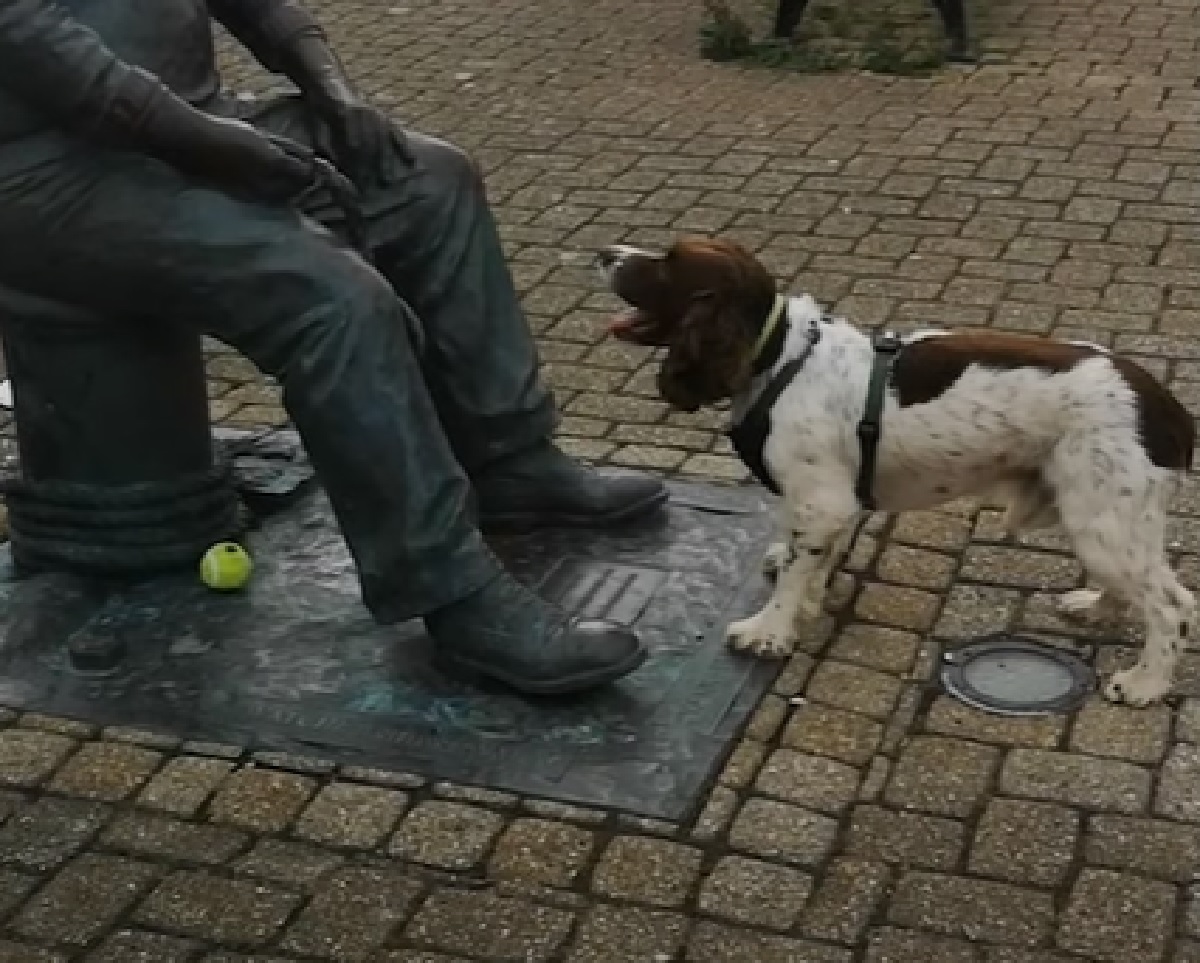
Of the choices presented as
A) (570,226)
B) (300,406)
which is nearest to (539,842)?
(300,406)

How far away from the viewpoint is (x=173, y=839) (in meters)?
3.85

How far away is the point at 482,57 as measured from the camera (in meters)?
10.5

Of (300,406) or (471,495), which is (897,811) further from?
(300,406)

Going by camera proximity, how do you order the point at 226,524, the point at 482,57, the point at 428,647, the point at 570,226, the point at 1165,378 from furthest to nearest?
the point at 482,57
the point at 570,226
the point at 1165,378
the point at 226,524
the point at 428,647

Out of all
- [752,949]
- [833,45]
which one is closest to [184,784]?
[752,949]

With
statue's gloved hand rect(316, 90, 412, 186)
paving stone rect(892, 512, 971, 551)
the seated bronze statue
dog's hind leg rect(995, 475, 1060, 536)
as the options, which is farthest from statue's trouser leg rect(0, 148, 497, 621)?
paving stone rect(892, 512, 971, 551)

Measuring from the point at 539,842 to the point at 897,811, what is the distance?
68cm

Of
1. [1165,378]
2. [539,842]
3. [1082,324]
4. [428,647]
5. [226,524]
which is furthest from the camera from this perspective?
[1082,324]

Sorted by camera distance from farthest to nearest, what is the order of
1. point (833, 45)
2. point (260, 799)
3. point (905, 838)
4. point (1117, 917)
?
point (833, 45), point (260, 799), point (905, 838), point (1117, 917)

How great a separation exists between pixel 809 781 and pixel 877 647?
617mm

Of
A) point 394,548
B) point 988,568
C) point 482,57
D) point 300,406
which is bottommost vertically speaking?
point 482,57

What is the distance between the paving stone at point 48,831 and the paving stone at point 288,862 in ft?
1.08

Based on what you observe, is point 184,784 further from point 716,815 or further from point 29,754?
point 716,815

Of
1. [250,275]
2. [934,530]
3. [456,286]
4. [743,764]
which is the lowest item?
[934,530]
